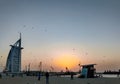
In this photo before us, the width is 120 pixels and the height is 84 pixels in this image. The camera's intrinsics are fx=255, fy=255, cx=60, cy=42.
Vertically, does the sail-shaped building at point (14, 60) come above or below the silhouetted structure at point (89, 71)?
above

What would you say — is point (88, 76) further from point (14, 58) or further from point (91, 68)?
point (14, 58)

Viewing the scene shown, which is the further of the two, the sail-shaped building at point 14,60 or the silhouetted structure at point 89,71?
the sail-shaped building at point 14,60

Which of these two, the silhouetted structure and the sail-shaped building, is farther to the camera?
the sail-shaped building

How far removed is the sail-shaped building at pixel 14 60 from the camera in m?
160

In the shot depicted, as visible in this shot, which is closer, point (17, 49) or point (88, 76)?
point (88, 76)

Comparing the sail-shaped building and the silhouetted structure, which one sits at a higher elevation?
the sail-shaped building

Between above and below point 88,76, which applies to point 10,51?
above

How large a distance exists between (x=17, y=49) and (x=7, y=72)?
54.4 feet

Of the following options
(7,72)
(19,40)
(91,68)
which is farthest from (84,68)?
(19,40)

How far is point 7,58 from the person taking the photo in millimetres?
163375

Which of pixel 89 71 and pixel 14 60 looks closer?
pixel 89 71

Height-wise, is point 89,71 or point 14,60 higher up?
point 14,60

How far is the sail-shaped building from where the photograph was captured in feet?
525

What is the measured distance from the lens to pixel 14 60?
162625mm
